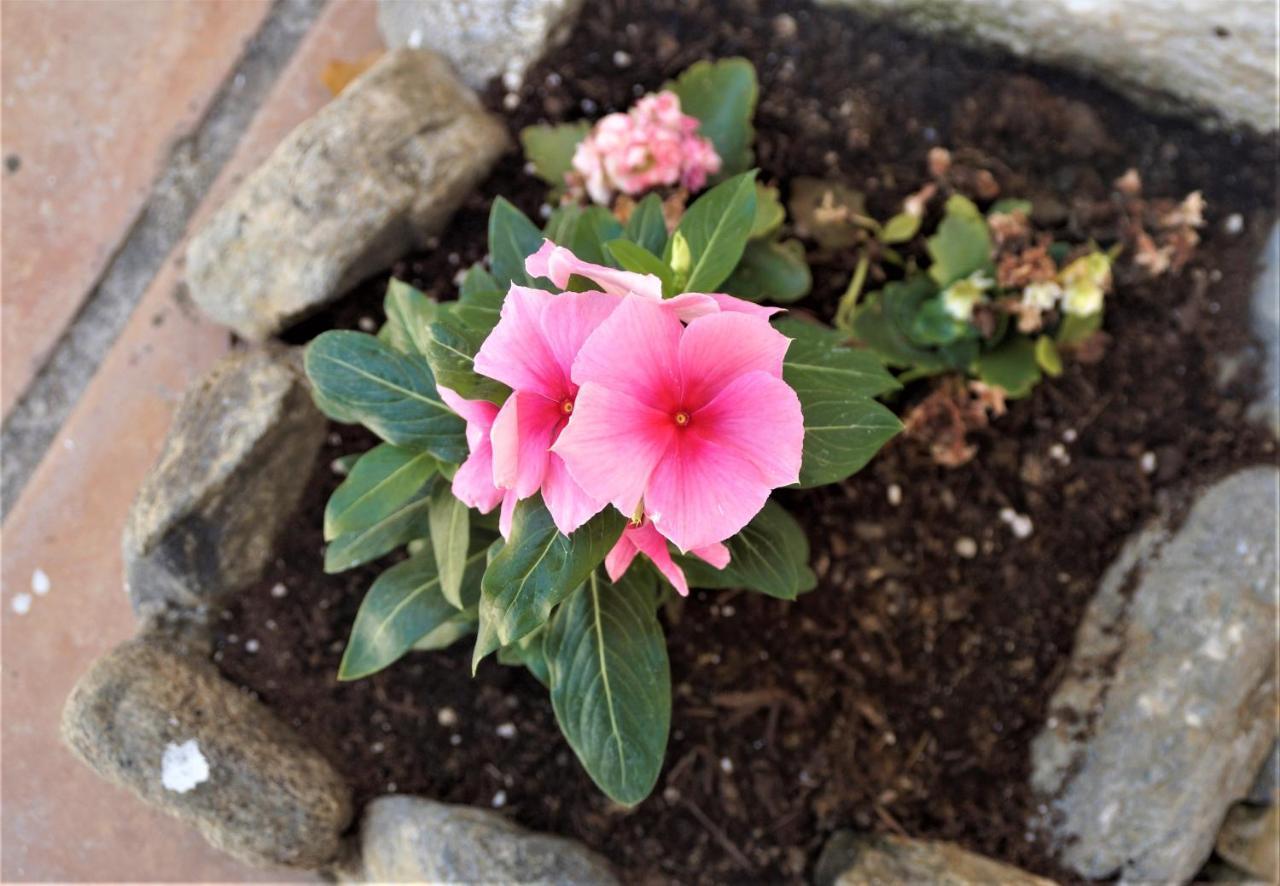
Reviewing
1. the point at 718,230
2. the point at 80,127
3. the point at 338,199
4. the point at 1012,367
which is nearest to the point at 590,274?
the point at 718,230

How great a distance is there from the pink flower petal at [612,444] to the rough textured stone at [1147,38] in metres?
1.38

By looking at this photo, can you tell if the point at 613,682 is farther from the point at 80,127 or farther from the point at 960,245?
the point at 80,127

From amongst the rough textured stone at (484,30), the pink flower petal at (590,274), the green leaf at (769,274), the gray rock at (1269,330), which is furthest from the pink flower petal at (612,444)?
the gray rock at (1269,330)

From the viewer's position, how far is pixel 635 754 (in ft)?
4.01

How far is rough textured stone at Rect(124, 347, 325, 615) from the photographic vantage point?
163 centimetres

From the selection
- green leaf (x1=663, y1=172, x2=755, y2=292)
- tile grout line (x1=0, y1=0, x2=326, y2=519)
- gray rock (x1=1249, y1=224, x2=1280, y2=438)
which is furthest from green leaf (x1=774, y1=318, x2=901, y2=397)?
tile grout line (x1=0, y1=0, x2=326, y2=519)

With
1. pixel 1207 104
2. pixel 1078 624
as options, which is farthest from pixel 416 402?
pixel 1207 104

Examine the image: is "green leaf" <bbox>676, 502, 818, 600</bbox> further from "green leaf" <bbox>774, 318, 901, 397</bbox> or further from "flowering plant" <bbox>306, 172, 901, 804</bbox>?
"green leaf" <bbox>774, 318, 901, 397</bbox>

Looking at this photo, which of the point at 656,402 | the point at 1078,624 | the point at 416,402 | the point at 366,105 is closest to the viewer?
the point at 656,402

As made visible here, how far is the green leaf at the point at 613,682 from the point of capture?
1.22 metres

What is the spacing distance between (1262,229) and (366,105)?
5.47ft

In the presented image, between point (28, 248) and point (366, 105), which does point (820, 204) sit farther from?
point (28, 248)

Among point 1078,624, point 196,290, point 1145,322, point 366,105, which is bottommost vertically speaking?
point 1078,624

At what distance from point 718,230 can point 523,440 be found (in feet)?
1.52
